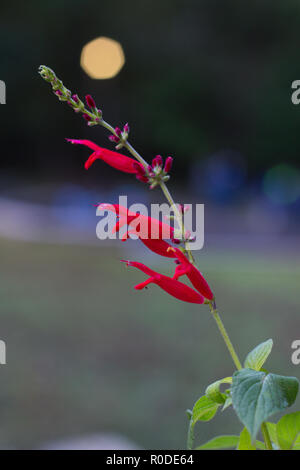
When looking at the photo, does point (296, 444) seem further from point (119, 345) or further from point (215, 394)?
point (119, 345)

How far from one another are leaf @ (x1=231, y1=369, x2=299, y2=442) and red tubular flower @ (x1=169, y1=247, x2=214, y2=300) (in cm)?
11

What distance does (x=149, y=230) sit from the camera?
1.80 ft

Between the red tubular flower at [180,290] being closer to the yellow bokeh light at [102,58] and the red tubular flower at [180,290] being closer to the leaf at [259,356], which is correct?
the leaf at [259,356]

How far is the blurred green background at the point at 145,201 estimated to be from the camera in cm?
281

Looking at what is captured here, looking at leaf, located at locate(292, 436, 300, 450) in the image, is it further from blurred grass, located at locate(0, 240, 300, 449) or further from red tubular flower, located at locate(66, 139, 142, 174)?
blurred grass, located at locate(0, 240, 300, 449)

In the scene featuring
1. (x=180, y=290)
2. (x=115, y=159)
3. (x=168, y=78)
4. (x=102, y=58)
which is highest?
(x=102, y=58)

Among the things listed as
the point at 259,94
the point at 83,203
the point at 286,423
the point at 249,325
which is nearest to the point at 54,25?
the point at 259,94

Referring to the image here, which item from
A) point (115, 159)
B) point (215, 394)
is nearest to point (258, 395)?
point (215, 394)

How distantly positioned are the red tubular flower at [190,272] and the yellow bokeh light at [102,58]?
48.2ft

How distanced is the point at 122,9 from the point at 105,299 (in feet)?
40.5

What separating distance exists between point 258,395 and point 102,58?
596 inches

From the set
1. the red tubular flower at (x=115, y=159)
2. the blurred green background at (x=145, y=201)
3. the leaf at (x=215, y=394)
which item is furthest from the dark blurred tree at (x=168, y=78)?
the leaf at (x=215, y=394)

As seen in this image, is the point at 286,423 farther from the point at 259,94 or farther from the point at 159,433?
the point at 259,94

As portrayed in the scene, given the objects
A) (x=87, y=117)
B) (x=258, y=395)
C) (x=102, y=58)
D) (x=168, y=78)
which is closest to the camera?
(x=258, y=395)
